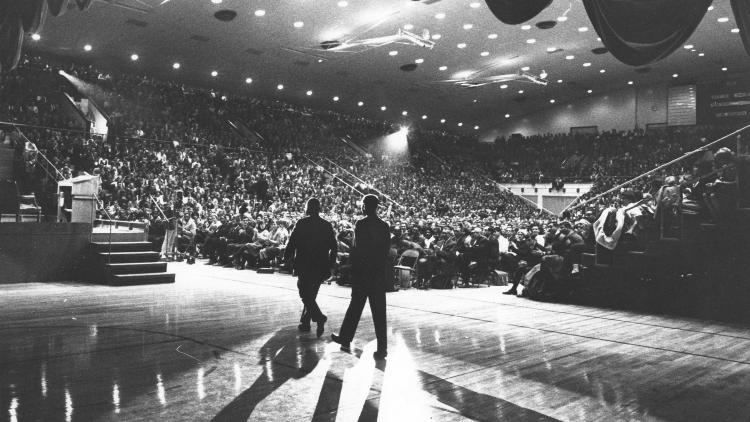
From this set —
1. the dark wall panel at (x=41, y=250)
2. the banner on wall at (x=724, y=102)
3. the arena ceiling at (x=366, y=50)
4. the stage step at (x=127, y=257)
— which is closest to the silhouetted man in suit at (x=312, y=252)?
the stage step at (x=127, y=257)

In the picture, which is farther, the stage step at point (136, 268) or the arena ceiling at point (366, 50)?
the arena ceiling at point (366, 50)

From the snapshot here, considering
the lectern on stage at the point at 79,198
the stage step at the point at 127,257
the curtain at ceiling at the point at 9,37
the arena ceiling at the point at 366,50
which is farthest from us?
the arena ceiling at the point at 366,50

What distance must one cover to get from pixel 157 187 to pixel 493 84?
15.7 m

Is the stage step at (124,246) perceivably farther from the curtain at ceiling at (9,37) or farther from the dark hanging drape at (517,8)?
the dark hanging drape at (517,8)

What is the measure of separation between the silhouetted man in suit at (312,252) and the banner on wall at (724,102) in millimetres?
23999

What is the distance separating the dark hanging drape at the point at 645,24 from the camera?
417 cm

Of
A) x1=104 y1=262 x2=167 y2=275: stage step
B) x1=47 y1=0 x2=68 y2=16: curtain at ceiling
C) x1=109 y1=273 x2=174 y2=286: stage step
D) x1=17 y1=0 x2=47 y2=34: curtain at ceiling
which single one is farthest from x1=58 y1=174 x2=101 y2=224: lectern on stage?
x1=47 y1=0 x2=68 y2=16: curtain at ceiling

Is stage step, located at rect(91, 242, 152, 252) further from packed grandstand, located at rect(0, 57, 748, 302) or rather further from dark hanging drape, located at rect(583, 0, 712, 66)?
dark hanging drape, located at rect(583, 0, 712, 66)

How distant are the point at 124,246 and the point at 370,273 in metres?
6.40

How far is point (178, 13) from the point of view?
1529 cm

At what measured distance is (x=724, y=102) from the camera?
77.4 feet

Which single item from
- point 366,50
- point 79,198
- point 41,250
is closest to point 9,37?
point 79,198

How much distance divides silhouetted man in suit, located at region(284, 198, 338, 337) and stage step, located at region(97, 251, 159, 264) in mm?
5080

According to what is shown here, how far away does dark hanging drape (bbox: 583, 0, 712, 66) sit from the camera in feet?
13.7
